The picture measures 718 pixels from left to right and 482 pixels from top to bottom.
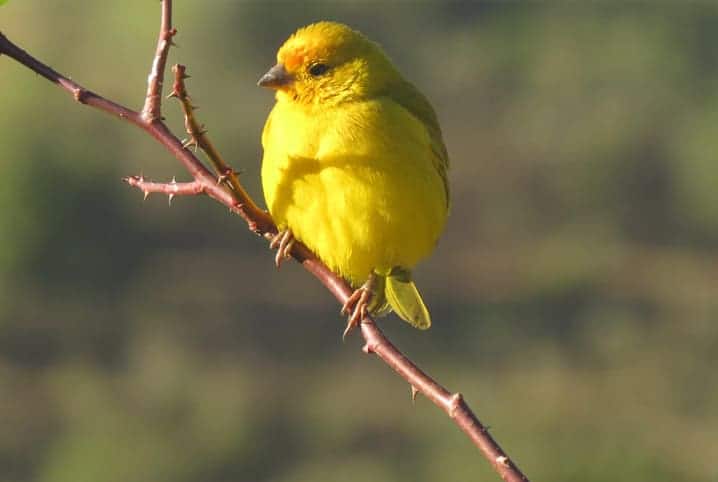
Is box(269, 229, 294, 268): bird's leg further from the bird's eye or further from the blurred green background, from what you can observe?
the blurred green background

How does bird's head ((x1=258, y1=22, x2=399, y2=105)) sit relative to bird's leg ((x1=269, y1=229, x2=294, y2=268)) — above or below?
above

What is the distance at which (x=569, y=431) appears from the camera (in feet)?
81.5

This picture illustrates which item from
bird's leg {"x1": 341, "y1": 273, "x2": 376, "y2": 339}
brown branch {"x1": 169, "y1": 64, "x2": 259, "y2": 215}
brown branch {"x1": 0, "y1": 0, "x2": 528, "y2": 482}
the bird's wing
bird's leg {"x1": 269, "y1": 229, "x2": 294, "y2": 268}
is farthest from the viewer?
the bird's wing

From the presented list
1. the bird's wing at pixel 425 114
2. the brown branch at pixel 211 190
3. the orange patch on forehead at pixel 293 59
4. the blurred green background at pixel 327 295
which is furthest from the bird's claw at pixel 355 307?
the blurred green background at pixel 327 295

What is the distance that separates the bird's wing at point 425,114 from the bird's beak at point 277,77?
26cm

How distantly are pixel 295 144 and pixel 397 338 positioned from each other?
20868 millimetres

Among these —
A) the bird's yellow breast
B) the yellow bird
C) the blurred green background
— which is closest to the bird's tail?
the yellow bird

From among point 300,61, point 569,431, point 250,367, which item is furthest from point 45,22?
point 300,61

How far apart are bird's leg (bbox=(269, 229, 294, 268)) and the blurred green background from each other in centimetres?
1708

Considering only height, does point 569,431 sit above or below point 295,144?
above

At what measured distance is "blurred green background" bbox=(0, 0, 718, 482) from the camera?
24.8m

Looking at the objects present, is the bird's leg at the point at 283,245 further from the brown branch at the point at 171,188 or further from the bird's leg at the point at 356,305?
the brown branch at the point at 171,188

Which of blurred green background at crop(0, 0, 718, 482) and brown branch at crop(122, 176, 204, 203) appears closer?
brown branch at crop(122, 176, 204, 203)

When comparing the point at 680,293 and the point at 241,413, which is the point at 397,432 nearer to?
the point at 241,413
